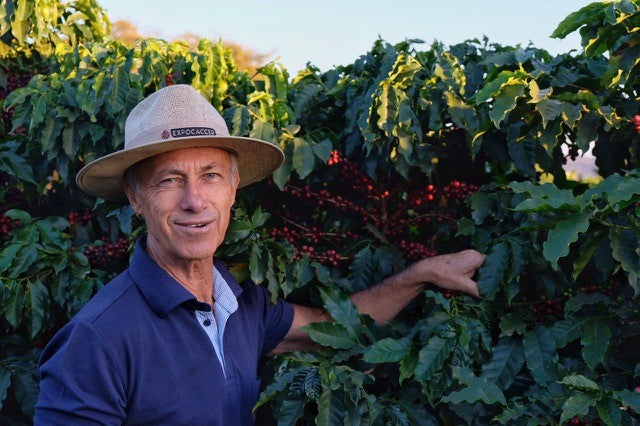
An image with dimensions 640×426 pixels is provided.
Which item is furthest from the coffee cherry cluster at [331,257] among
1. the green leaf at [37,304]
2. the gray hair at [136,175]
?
the green leaf at [37,304]

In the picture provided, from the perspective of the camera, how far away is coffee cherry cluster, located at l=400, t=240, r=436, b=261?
10.0ft

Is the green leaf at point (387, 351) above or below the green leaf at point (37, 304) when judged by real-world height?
below

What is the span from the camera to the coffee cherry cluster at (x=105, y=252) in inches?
123

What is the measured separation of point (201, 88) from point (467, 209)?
108 centimetres

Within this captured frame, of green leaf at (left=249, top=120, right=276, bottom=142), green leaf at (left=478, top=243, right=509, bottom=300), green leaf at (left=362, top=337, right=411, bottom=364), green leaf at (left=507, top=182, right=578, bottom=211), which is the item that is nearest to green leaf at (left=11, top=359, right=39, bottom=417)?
green leaf at (left=249, top=120, right=276, bottom=142)

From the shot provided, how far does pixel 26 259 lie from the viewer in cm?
300

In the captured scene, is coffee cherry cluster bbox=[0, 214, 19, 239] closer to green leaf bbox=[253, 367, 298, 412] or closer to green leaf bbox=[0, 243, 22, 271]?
green leaf bbox=[0, 243, 22, 271]

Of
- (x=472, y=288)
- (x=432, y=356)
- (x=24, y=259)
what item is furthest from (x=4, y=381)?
(x=472, y=288)

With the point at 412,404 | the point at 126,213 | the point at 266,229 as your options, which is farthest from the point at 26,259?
the point at 412,404

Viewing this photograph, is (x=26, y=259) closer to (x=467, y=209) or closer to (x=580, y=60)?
(x=467, y=209)

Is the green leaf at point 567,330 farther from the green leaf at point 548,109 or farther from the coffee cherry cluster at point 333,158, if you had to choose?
the coffee cherry cluster at point 333,158

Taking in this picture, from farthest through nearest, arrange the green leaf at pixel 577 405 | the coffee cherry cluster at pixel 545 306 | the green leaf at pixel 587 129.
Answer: the coffee cherry cluster at pixel 545 306
the green leaf at pixel 587 129
the green leaf at pixel 577 405

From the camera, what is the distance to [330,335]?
8.61 ft

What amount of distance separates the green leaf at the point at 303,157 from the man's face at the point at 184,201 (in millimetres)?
389
